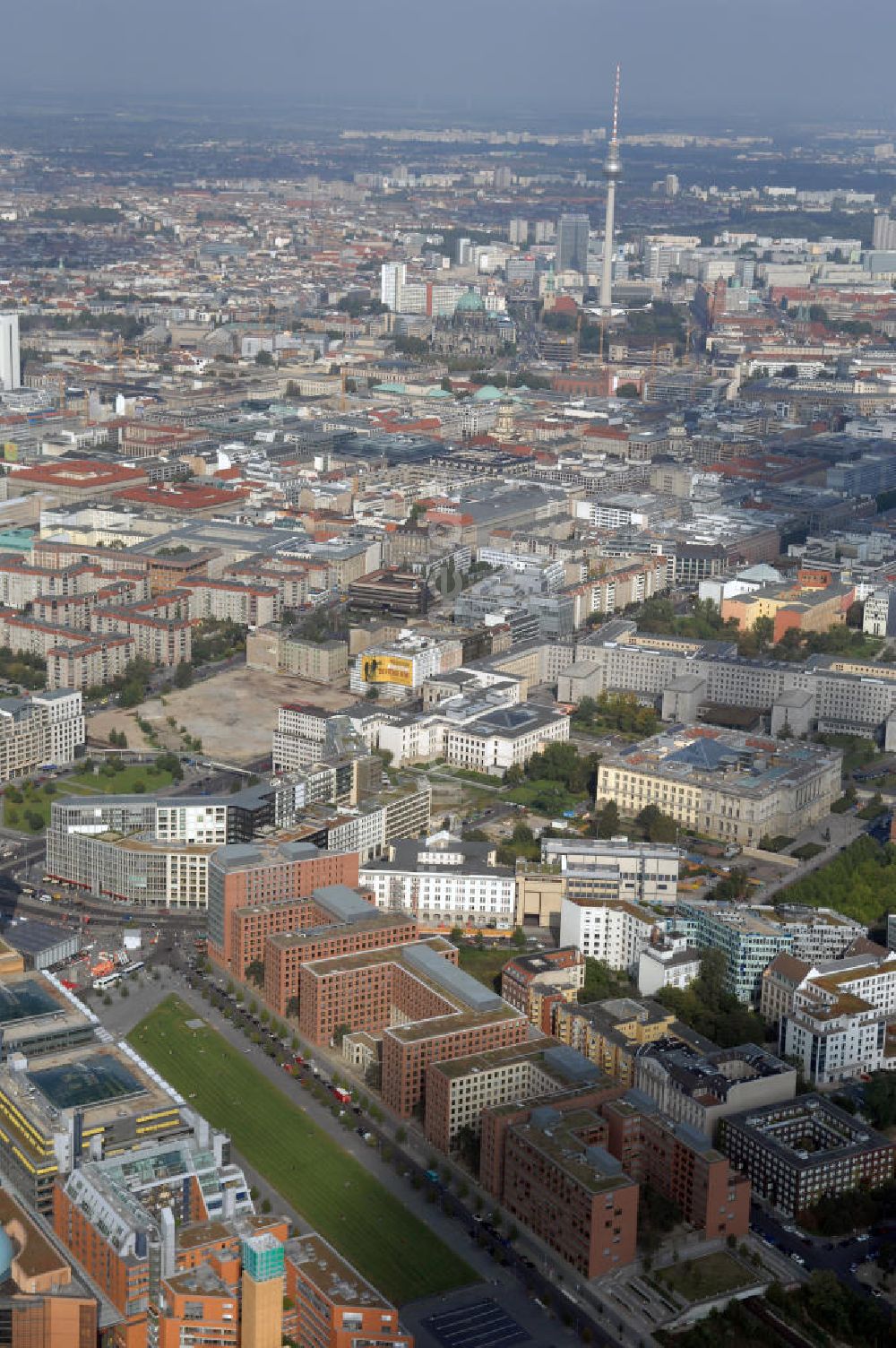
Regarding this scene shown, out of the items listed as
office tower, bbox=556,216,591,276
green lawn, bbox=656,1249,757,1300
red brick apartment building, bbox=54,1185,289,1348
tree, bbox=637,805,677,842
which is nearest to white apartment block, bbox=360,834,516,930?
tree, bbox=637,805,677,842

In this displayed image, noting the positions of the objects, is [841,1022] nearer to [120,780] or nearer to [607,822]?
[607,822]

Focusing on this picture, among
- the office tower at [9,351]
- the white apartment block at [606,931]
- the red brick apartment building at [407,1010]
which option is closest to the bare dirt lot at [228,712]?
the white apartment block at [606,931]

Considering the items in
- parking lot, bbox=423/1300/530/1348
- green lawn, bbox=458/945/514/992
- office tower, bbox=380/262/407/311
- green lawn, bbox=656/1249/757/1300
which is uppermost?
office tower, bbox=380/262/407/311

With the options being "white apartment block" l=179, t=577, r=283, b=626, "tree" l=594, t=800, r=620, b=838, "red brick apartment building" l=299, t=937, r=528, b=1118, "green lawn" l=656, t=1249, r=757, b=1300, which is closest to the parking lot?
"green lawn" l=656, t=1249, r=757, b=1300

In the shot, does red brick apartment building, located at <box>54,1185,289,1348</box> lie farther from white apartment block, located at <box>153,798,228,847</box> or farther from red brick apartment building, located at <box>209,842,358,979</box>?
white apartment block, located at <box>153,798,228,847</box>

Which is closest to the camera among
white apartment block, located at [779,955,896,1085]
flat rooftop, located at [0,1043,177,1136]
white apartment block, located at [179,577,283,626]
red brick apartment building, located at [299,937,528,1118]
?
flat rooftop, located at [0,1043,177,1136]

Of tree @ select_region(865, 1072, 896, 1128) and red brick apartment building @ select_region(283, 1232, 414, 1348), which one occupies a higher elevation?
red brick apartment building @ select_region(283, 1232, 414, 1348)

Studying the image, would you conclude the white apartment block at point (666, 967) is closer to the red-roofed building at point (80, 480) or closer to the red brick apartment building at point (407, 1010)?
the red brick apartment building at point (407, 1010)

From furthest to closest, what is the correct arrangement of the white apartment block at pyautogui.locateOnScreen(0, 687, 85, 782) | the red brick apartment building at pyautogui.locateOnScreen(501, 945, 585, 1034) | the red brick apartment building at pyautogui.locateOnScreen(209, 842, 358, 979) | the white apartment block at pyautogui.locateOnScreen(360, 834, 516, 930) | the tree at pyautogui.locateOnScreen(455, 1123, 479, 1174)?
the white apartment block at pyautogui.locateOnScreen(0, 687, 85, 782), the white apartment block at pyautogui.locateOnScreen(360, 834, 516, 930), the red brick apartment building at pyautogui.locateOnScreen(209, 842, 358, 979), the red brick apartment building at pyautogui.locateOnScreen(501, 945, 585, 1034), the tree at pyautogui.locateOnScreen(455, 1123, 479, 1174)

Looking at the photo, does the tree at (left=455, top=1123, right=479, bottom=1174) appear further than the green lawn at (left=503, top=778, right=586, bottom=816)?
No
